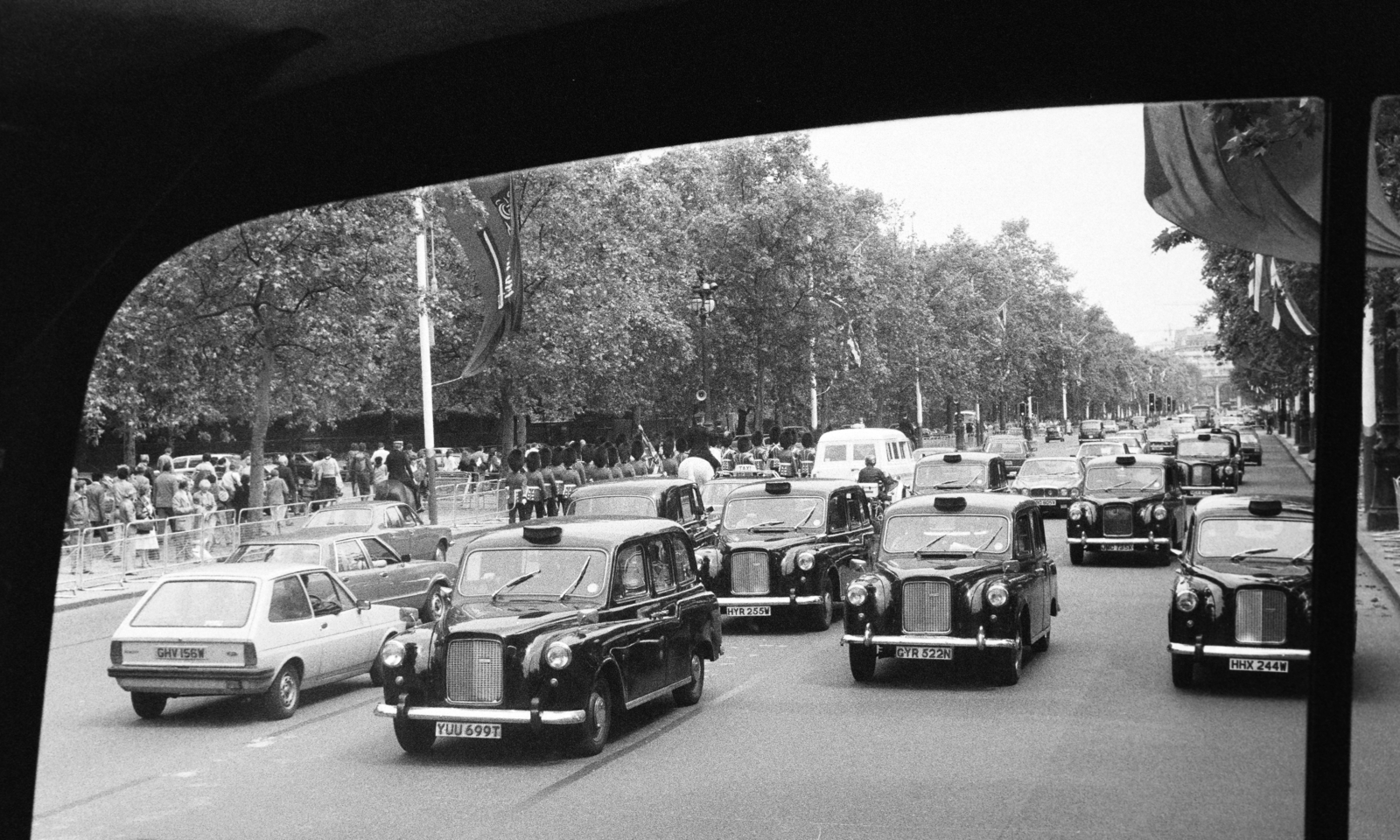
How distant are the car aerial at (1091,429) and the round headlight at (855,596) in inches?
1087

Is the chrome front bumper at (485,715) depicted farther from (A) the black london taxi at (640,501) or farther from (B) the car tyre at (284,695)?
(A) the black london taxi at (640,501)

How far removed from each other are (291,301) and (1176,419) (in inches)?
836

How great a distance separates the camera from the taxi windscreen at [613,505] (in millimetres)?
18406

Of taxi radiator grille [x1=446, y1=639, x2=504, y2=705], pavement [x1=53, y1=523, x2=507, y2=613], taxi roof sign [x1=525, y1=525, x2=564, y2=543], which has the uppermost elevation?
taxi roof sign [x1=525, y1=525, x2=564, y2=543]

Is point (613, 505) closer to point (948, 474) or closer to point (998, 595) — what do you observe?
point (998, 595)

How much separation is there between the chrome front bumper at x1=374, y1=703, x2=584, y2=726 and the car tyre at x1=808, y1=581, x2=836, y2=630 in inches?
270

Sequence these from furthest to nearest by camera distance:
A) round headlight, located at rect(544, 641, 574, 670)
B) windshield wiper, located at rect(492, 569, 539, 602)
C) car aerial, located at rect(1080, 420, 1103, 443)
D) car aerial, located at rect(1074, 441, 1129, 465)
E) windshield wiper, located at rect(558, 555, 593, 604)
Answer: car aerial, located at rect(1080, 420, 1103, 443), car aerial, located at rect(1074, 441, 1129, 465), windshield wiper, located at rect(492, 569, 539, 602), windshield wiper, located at rect(558, 555, 593, 604), round headlight, located at rect(544, 641, 574, 670)

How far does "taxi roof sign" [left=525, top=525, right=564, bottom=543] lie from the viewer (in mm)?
11531

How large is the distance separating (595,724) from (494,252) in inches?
754

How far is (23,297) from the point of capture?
16.0 feet

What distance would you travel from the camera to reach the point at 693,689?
12.3 m

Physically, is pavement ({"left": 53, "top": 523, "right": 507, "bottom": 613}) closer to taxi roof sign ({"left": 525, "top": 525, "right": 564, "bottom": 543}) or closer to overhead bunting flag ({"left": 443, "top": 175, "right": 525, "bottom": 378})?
overhead bunting flag ({"left": 443, "top": 175, "right": 525, "bottom": 378})

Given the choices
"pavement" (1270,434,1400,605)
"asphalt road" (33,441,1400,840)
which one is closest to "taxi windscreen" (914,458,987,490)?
"pavement" (1270,434,1400,605)

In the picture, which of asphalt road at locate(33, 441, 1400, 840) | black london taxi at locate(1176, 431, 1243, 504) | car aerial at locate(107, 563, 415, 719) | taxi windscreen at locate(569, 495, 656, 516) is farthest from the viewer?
black london taxi at locate(1176, 431, 1243, 504)
